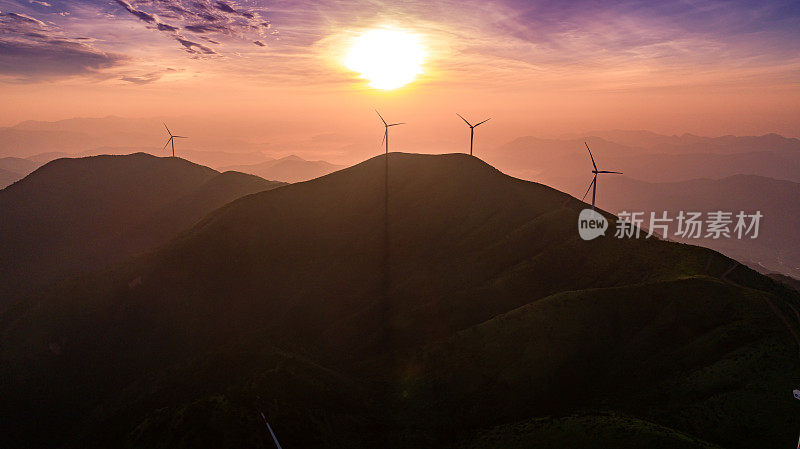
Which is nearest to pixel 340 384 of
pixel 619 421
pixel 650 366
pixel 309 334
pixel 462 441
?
pixel 462 441

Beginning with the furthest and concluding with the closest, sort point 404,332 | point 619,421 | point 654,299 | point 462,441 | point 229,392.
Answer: point 404,332, point 654,299, point 229,392, point 462,441, point 619,421

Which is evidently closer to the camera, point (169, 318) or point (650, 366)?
point (650, 366)

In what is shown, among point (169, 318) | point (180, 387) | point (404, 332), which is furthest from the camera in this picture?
point (169, 318)

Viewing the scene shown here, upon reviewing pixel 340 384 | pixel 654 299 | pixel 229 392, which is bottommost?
pixel 340 384

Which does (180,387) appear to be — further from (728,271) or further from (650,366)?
(728,271)

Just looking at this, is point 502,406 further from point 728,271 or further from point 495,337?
point 728,271

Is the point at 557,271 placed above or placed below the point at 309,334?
above
